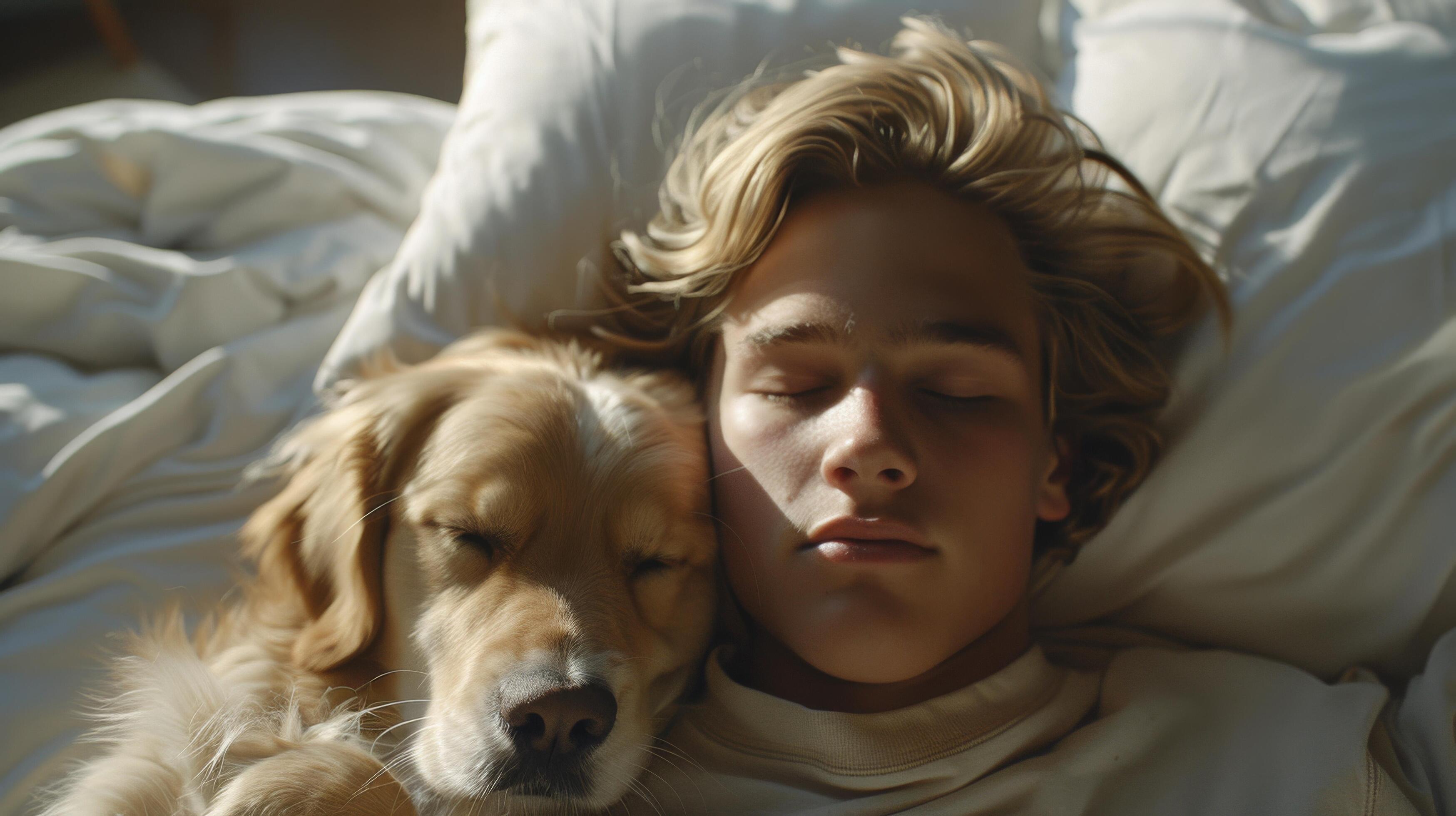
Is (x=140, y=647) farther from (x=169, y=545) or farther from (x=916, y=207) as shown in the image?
(x=916, y=207)

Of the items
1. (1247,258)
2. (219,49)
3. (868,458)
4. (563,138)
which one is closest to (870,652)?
(868,458)

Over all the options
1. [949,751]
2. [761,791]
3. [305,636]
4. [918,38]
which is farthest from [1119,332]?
[305,636]

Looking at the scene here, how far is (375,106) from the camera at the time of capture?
231cm

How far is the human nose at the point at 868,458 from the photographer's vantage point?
1.29 m

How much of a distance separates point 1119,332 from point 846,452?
0.65 m

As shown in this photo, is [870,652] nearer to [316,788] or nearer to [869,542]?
[869,542]

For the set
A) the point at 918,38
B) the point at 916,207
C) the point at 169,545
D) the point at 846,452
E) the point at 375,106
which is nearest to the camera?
the point at 846,452

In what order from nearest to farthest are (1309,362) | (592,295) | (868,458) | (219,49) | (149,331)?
(868,458) → (1309,362) → (592,295) → (149,331) → (219,49)

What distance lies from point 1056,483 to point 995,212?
1.55 feet

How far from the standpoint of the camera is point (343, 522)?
1405 millimetres

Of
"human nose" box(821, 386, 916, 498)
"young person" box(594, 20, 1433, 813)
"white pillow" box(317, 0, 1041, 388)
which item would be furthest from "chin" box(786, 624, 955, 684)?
"white pillow" box(317, 0, 1041, 388)

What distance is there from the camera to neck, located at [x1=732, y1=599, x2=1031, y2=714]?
145 centimetres

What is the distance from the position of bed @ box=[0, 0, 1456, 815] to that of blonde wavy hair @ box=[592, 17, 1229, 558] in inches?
2.9

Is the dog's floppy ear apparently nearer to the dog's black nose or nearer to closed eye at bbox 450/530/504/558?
closed eye at bbox 450/530/504/558
